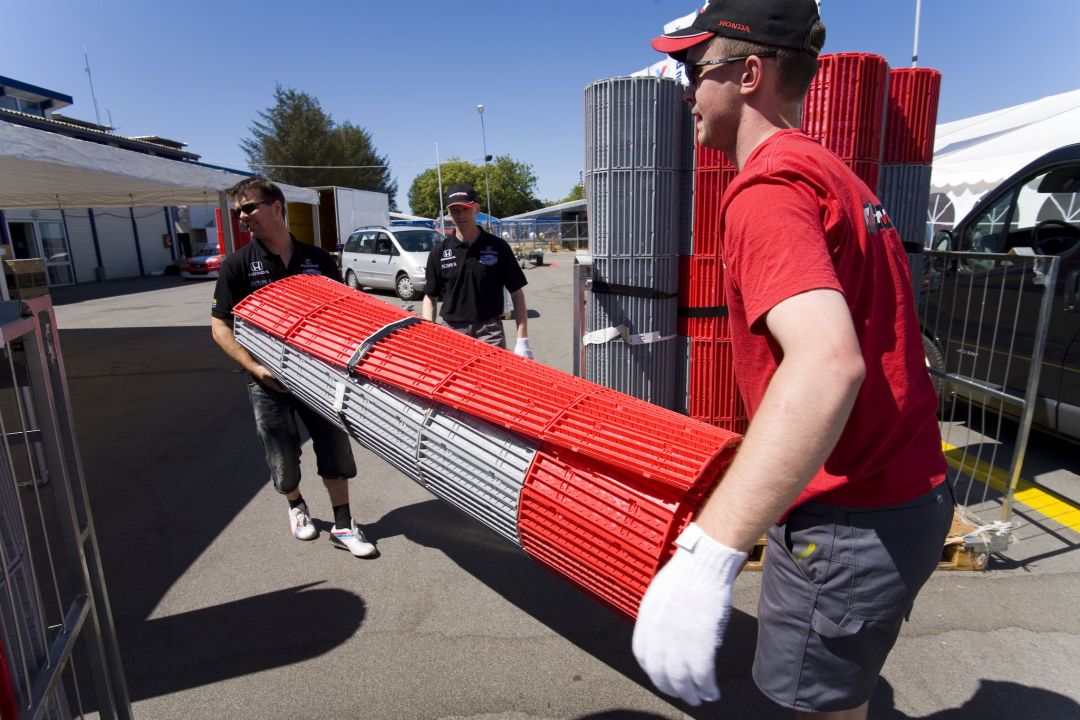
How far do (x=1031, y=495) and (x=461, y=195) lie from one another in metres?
4.48

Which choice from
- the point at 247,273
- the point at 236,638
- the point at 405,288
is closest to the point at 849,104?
the point at 247,273

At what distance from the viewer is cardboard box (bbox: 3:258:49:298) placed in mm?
1604

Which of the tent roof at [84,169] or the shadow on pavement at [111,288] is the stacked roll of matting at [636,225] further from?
the shadow on pavement at [111,288]

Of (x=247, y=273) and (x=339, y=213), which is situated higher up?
(x=339, y=213)

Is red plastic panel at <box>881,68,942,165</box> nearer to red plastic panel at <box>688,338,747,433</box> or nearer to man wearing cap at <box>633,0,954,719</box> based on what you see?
red plastic panel at <box>688,338,747,433</box>

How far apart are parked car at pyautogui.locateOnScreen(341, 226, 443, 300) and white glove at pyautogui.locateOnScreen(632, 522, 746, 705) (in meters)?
12.8

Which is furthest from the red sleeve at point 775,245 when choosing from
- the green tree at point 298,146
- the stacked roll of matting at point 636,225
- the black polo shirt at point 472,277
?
the green tree at point 298,146

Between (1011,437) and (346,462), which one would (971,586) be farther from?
(346,462)

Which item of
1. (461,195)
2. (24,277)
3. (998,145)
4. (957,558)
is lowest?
(957,558)

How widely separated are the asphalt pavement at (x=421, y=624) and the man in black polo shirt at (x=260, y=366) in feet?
1.32

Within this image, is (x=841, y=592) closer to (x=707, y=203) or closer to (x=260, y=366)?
(x=707, y=203)

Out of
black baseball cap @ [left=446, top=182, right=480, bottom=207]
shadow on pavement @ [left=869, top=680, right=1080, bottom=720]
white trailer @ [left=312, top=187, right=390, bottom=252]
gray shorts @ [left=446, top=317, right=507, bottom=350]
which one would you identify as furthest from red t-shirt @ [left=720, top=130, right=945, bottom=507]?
white trailer @ [left=312, top=187, right=390, bottom=252]

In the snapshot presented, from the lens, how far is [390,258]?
46.7 feet

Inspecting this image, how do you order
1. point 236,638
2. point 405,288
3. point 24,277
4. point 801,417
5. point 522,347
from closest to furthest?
point 801,417
point 24,277
point 236,638
point 522,347
point 405,288
